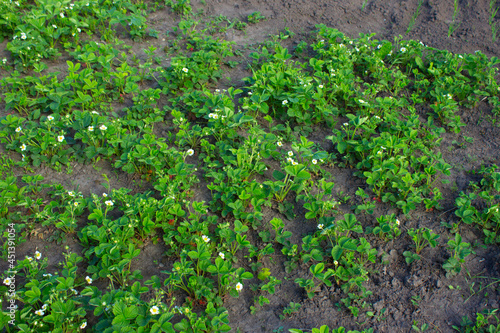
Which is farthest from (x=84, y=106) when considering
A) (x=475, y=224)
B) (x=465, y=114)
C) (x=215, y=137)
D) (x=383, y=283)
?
(x=465, y=114)

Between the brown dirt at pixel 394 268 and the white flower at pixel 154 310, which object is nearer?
the white flower at pixel 154 310

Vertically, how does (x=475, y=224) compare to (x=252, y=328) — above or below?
above

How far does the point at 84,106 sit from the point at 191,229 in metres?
2.05

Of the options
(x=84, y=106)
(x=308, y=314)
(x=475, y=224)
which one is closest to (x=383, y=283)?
(x=308, y=314)

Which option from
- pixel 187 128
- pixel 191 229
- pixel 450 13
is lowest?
pixel 191 229

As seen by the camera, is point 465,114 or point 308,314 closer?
point 308,314

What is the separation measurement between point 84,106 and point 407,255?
351 cm

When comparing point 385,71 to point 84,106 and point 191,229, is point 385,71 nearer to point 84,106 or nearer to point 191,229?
point 191,229

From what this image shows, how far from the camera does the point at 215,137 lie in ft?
12.0

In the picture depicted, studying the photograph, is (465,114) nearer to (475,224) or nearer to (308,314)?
(475,224)

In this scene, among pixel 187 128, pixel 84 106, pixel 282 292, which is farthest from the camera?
pixel 84 106

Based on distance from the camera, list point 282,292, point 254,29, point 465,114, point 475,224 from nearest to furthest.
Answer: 1. point 282,292
2. point 475,224
3. point 465,114
4. point 254,29

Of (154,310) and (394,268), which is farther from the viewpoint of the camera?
(394,268)

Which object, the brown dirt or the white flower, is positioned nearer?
the white flower
